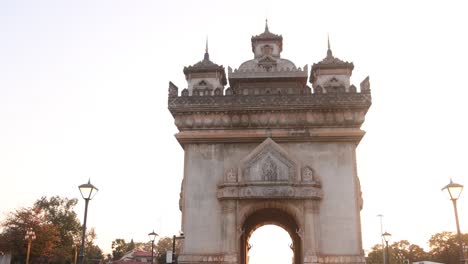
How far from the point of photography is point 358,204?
805 inches

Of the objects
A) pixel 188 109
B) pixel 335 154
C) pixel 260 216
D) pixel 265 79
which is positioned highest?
pixel 265 79

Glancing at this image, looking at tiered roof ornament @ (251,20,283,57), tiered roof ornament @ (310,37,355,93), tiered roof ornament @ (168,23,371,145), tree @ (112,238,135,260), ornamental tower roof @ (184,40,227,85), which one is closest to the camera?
tiered roof ornament @ (168,23,371,145)

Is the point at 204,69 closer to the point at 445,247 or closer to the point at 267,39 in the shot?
the point at 267,39

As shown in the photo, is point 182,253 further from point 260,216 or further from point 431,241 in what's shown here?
point 431,241

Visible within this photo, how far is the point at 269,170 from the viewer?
2052cm

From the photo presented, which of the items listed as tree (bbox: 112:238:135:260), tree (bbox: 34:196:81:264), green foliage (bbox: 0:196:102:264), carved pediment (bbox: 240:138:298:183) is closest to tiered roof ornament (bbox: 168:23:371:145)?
carved pediment (bbox: 240:138:298:183)

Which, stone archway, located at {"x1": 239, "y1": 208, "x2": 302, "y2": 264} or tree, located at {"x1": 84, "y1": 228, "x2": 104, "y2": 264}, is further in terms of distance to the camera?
tree, located at {"x1": 84, "y1": 228, "x2": 104, "y2": 264}

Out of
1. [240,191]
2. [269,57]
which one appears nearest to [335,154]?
[240,191]

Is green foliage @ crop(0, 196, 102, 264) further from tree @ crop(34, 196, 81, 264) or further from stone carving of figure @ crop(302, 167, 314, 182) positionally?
stone carving of figure @ crop(302, 167, 314, 182)

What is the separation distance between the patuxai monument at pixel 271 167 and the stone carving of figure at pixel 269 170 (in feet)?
0.14

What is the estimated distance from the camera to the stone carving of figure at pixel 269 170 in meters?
20.4

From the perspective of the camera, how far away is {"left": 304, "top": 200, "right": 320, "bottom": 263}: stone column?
755 inches

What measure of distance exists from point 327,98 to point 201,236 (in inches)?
326

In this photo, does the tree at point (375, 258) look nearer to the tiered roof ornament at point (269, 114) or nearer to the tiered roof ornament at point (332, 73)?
the tiered roof ornament at point (332, 73)
